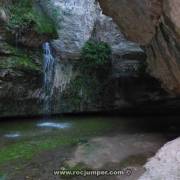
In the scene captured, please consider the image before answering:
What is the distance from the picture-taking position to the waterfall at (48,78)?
12555 millimetres

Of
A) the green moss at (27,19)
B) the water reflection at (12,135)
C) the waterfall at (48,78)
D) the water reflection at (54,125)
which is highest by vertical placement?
the green moss at (27,19)

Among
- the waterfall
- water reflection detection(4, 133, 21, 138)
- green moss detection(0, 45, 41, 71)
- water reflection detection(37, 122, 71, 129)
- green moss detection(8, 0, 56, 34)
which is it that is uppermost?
green moss detection(8, 0, 56, 34)

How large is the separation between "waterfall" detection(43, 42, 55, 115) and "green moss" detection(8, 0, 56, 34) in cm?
86

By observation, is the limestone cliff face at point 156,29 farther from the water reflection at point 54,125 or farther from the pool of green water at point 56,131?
the water reflection at point 54,125

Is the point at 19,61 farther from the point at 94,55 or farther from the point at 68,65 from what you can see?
the point at 94,55

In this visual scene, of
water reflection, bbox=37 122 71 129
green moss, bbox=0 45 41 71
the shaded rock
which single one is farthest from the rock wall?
the shaded rock

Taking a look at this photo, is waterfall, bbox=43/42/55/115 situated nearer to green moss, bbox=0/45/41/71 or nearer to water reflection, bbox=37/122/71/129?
green moss, bbox=0/45/41/71

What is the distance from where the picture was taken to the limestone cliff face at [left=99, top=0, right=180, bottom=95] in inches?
302

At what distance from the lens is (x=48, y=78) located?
41.5 ft

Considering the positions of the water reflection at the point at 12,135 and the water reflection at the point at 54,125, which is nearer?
the water reflection at the point at 12,135

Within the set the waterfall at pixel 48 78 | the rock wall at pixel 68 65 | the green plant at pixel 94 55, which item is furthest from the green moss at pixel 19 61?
the green plant at pixel 94 55

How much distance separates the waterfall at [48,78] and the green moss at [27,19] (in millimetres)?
864


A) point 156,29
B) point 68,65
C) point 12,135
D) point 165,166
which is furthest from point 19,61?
point 165,166

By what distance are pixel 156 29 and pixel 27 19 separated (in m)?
4.77
